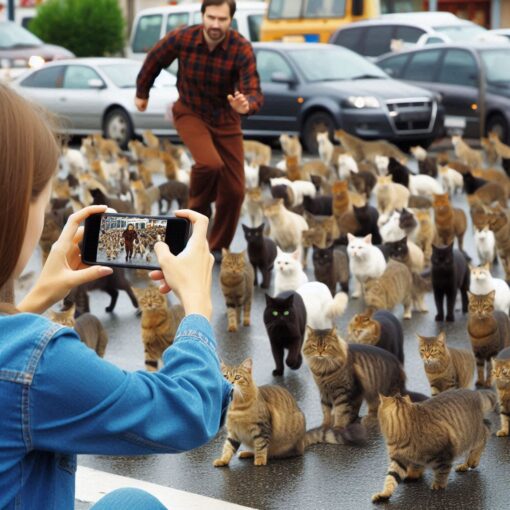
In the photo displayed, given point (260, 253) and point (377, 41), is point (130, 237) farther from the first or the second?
point (377, 41)

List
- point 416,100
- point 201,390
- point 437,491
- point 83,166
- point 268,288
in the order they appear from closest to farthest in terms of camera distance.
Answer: point 201,390, point 437,491, point 268,288, point 83,166, point 416,100

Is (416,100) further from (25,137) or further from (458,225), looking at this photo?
(25,137)

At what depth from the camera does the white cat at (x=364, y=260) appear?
9609 millimetres

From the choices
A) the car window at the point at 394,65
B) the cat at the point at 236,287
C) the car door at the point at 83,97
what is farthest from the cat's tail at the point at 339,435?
the car window at the point at 394,65

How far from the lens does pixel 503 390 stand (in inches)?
245

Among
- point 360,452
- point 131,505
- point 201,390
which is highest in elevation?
point 201,390

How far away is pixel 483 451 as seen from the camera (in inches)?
232

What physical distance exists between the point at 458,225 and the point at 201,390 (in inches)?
372

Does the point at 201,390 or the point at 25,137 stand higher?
the point at 25,137

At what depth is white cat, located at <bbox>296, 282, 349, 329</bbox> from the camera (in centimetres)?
812

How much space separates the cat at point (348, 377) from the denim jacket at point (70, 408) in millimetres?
3897

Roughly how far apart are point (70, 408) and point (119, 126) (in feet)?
63.4

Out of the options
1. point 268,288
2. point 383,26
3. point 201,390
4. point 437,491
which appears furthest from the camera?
point 383,26

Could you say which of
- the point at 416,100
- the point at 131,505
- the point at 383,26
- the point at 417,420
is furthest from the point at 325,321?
the point at 383,26
